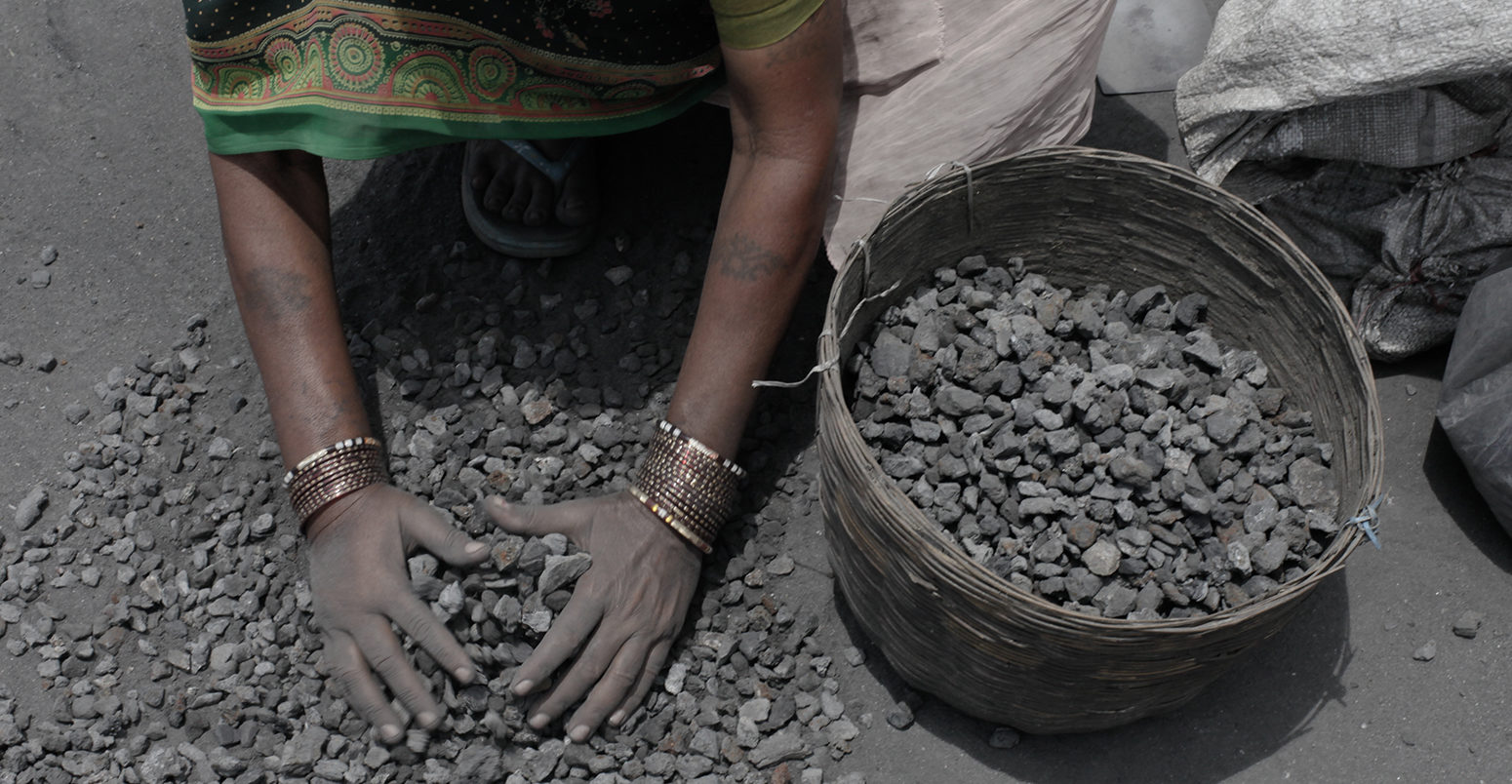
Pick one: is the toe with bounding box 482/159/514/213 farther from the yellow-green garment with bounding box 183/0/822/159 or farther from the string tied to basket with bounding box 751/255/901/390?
the string tied to basket with bounding box 751/255/901/390

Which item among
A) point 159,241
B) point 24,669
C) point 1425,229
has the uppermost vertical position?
point 159,241

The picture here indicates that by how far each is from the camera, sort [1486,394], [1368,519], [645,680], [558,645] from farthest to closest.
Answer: [1486,394] < [645,680] < [558,645] < [1368,519]

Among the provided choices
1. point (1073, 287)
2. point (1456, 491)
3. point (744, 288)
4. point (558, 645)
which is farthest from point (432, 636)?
point (1456, 491)

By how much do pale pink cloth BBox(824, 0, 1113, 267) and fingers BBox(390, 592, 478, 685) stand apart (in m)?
0.90

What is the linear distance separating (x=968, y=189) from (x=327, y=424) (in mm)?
1131

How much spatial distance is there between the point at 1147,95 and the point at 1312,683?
136cm

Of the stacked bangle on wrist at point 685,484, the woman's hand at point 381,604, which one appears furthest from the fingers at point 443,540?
the stacked bangle on wrist at point 685,484

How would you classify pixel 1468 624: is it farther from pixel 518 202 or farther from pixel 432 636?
pixel 518 202

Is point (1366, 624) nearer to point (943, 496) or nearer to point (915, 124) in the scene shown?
point (943, 496)

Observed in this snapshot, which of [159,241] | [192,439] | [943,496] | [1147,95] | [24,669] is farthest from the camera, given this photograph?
[1147,95]

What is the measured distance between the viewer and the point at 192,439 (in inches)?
84.5

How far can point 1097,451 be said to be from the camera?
5.59ft

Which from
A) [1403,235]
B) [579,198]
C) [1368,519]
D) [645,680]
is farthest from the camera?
[579,198]

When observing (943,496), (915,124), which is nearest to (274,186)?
(915,124)
